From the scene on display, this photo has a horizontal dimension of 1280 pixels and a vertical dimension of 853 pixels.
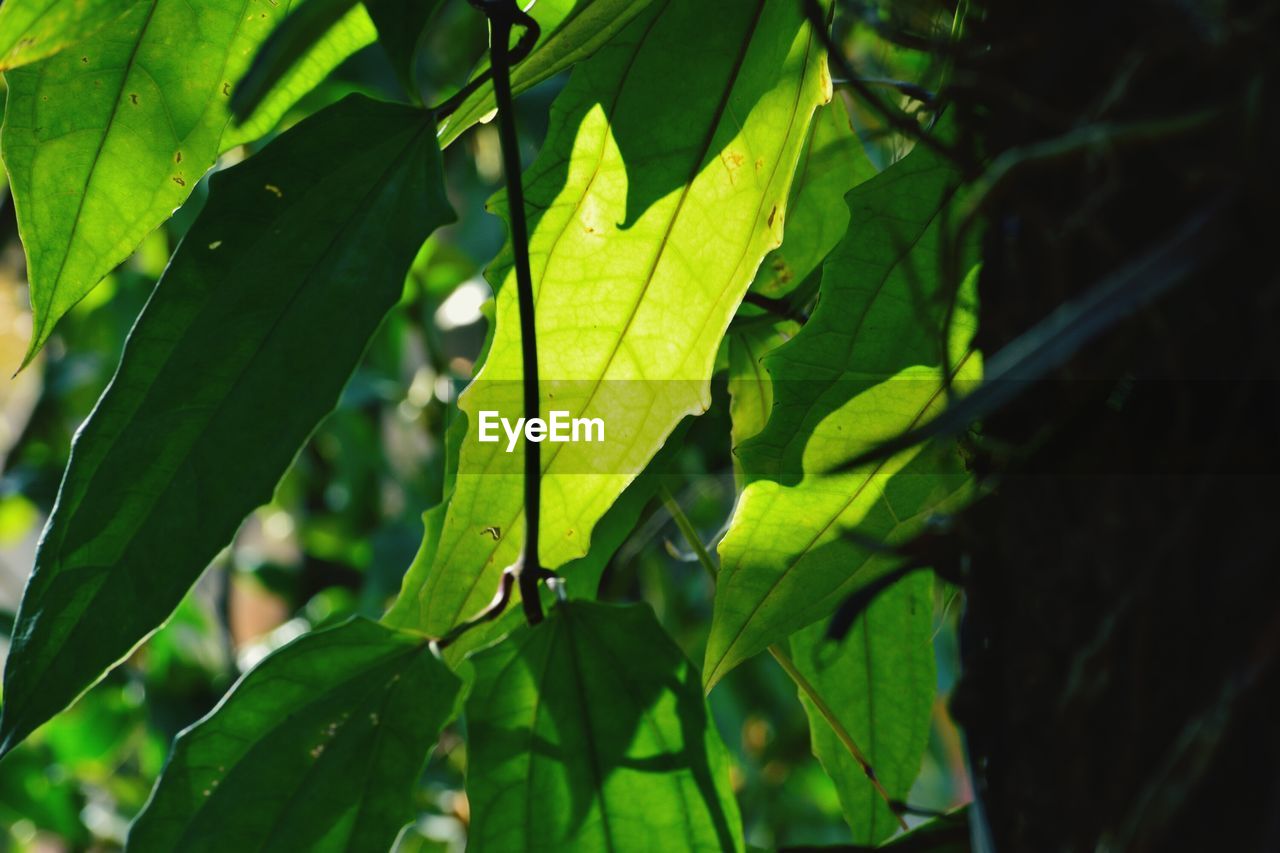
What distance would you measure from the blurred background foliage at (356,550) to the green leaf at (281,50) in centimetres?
64

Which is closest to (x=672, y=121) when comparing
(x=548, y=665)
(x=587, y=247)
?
(x=587, y=247)

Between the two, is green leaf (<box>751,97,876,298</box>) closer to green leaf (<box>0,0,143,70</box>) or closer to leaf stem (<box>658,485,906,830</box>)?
leaf stem (<box>658,485,906,830</box>)

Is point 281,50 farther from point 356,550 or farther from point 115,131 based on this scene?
point 356,550

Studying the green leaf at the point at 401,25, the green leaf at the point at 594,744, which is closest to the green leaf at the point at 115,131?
the green leaf at the point at 401,25

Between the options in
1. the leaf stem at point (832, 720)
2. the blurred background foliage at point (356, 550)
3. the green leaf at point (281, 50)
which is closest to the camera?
the green leaf at point (281, 50)

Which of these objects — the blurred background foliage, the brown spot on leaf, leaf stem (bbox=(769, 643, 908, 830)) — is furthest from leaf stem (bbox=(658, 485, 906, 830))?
the blurred background foliage

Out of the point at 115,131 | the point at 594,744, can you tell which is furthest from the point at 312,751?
the point at 115,131

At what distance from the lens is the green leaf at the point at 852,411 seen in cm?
28

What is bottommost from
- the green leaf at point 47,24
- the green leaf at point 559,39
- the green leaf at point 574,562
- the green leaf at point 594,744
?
the green leaf at point 594,744

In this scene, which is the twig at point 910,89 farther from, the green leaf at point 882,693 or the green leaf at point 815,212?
the green leaf at point 882,693

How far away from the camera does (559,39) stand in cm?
30

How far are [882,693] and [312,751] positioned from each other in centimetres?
17

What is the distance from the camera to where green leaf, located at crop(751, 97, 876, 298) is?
0.39 meters

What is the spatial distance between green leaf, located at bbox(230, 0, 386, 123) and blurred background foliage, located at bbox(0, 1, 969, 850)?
636mm
